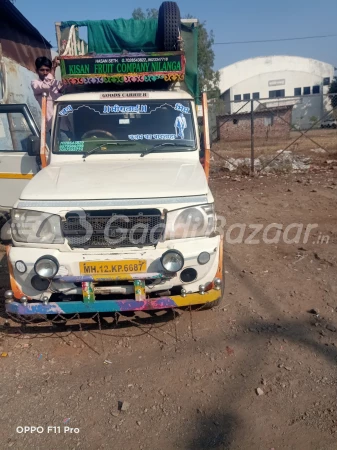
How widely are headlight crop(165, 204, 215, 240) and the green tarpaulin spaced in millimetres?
3733

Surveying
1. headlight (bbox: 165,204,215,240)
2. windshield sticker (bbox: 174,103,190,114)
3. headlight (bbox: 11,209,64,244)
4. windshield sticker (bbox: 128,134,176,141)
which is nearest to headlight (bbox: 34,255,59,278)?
headlight (bbox: 11,209,64,244)

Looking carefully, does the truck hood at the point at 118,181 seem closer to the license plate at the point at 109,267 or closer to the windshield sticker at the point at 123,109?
the license plate at the point at 109,267

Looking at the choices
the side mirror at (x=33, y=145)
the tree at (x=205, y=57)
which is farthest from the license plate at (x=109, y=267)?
the tree at (x=205, y=57)

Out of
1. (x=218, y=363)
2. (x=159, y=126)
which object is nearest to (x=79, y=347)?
(x=218, y=363)

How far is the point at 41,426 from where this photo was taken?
113 inches

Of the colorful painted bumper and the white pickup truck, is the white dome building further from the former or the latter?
the colorful painted bumper

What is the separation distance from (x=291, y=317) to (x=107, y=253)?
2022 millimetres

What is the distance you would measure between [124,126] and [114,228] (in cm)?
174

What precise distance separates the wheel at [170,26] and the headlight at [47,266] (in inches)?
154

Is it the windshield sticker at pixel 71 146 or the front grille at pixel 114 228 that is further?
the windshield sticker at pixel 71 146

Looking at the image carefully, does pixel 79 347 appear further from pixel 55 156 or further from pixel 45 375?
pixel 55 156

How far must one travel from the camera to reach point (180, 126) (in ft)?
15.6

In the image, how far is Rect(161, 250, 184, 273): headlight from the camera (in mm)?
3385

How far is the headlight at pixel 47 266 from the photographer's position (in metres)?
3.38
